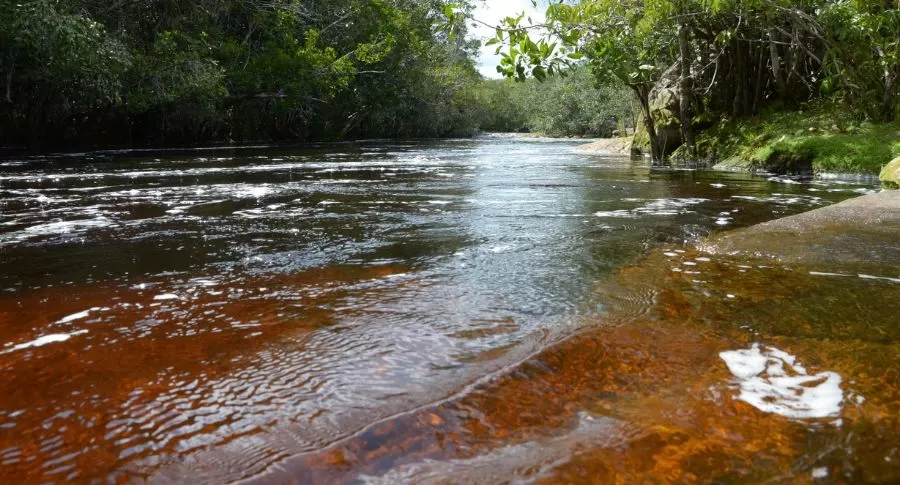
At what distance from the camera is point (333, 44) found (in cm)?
3070

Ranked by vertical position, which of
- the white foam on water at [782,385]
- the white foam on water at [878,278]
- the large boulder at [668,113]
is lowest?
the white foam on water at [782,385]

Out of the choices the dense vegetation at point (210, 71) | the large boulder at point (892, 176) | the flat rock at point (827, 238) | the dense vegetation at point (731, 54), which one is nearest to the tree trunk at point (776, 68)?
the dense vegetation at point (731, 54)

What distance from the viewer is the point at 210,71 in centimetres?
1975

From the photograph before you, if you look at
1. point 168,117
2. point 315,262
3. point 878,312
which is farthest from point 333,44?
point 878,312

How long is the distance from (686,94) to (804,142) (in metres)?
3.14

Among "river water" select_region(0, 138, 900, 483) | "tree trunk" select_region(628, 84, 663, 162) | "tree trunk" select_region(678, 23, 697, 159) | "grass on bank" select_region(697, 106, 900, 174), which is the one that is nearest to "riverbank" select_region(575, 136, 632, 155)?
"tree trunk" select_region(628, 84, 663, 162)

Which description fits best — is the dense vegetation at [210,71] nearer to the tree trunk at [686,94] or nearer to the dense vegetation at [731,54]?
the dense vegetation at [731,54]

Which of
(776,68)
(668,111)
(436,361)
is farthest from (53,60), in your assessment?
(776,68)

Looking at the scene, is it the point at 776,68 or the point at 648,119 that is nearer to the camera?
the point at 776,68

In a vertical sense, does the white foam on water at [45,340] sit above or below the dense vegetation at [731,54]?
below

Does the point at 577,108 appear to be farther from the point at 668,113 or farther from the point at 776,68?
the point at 776,68

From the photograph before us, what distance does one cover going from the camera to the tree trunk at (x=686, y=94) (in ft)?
44.3

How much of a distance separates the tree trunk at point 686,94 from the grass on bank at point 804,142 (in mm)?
242

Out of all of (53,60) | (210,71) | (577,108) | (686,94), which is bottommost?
(686,94)
